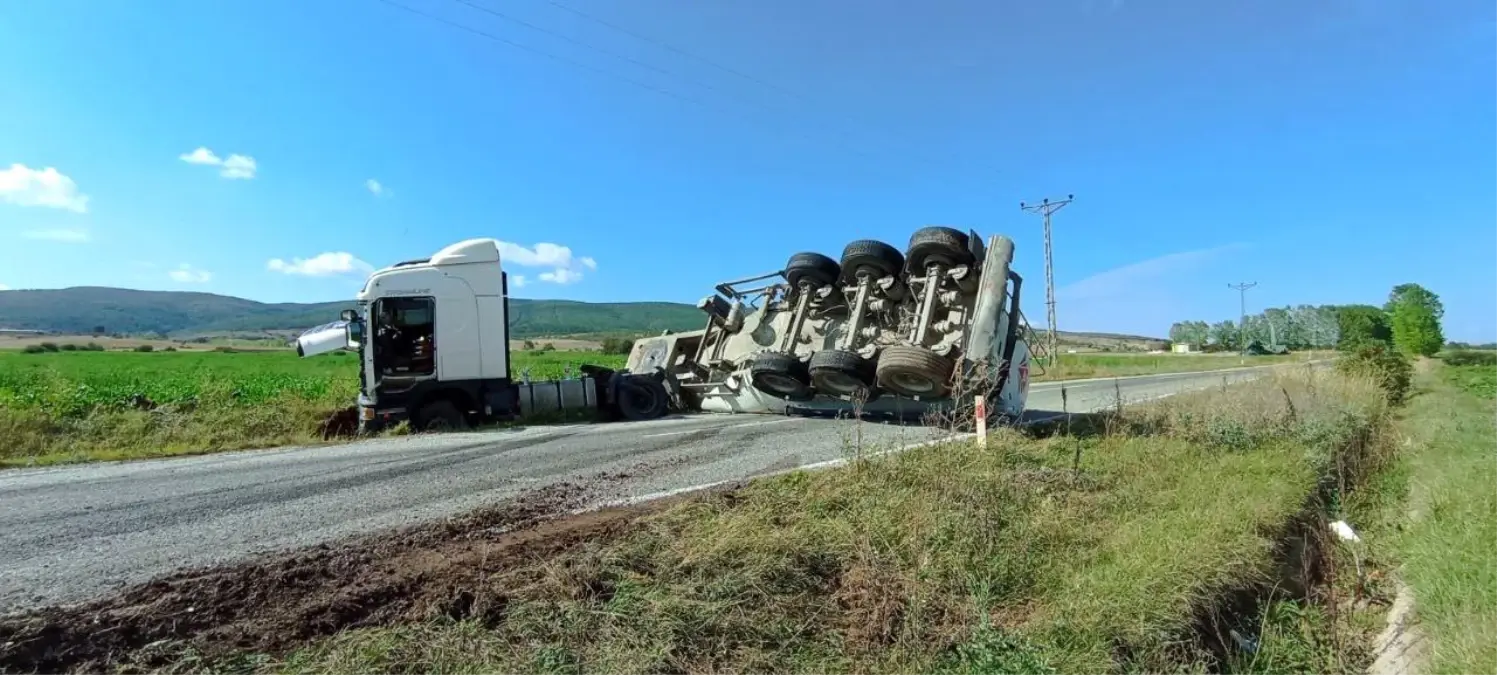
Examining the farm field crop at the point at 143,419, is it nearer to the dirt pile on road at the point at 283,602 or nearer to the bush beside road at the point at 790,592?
the dirt pile on road at the point at 283,602

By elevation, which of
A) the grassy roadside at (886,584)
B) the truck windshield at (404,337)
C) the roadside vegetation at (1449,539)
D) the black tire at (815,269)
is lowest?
the roadside vegetation at (1449,539)

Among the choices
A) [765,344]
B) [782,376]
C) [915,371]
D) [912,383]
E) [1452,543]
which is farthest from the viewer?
[765,344]

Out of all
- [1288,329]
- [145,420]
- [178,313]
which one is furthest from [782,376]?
[178,313]

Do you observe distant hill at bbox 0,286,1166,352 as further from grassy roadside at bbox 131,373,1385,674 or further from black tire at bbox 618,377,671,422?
grassy roadside at bbox 131,373,1385,674

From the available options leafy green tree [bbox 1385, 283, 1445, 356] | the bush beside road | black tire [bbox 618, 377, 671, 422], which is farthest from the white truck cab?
leafy green tree [bbox 1385, 283, 1445, 356]

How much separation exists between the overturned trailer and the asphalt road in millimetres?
918

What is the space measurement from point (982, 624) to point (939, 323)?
711cm

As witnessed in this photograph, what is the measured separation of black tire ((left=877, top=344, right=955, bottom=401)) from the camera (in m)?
8.79

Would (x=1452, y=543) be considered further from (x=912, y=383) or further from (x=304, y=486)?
(x=304, y=486)

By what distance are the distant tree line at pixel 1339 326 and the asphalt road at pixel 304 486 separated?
48.9 meters

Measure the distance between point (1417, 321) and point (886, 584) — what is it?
74766 millimetres

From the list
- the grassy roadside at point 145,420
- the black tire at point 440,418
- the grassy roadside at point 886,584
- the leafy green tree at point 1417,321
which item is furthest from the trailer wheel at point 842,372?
the leafy green tree at point 1417,321

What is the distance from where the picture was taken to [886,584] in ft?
11.3

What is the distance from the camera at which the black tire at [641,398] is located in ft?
43.1
